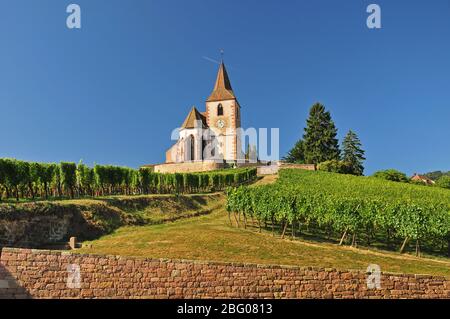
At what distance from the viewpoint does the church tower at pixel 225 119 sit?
76.2 m

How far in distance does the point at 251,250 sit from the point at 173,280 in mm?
11962

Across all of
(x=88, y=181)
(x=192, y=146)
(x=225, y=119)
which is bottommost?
(x=88, y=181)

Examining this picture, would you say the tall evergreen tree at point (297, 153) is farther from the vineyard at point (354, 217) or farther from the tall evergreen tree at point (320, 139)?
the vineyard at point (354, 217)

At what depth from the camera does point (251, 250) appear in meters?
22.4

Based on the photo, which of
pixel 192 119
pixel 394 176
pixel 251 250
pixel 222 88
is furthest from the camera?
pixel 222 88

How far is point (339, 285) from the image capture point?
11.4 m

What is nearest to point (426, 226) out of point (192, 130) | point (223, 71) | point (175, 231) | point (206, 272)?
point (175, 231)

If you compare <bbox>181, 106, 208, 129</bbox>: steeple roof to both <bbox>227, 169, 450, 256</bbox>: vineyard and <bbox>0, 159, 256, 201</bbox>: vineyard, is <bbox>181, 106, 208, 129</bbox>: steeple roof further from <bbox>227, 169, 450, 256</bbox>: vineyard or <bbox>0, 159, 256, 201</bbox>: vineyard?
<bbox>227, 169, 450, 256</bbox>: vineyard

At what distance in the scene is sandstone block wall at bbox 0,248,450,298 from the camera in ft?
35.3

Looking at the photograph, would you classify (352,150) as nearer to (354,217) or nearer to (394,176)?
(394,176)

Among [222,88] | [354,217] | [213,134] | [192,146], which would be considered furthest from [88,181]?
[222,88]

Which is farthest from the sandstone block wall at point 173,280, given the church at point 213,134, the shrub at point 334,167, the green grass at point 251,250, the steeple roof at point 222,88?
the steeple roof at point 222,88

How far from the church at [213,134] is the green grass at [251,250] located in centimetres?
4373
